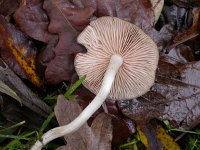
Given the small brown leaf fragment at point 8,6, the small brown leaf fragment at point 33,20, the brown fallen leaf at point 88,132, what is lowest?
the brown fallen leaf at point 88,132

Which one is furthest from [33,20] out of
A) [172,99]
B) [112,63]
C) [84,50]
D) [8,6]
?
[172,99]

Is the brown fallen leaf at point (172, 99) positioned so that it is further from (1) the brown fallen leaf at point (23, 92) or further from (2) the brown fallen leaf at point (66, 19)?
(1) the brown fallen leaf at point (23, 92)

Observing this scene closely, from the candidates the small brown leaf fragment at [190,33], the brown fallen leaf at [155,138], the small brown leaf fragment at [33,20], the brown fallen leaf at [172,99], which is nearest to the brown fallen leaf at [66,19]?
the small brown leaf fragment at [33,20]

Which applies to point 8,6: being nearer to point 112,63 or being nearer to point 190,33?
point 112,63

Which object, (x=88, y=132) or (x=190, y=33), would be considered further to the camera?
(x=190, y=33)

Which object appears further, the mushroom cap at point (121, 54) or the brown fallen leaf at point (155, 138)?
the brown fallen leaf at point (155, 138)

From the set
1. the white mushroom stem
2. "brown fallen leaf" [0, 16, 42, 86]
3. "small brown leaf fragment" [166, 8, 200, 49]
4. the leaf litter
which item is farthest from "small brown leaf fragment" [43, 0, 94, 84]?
"small brown leaf fragment" [166, 8, 200, 49]
